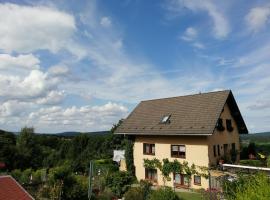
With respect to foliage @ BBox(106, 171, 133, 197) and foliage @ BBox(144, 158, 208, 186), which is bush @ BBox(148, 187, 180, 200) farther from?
foliage @ BBox(144, 158, 208, 186)

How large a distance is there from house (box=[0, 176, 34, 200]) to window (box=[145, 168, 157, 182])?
1615 cm

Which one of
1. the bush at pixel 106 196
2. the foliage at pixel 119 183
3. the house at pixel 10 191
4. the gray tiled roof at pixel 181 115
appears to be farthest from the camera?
the gray tiled roof at pixel 181 115

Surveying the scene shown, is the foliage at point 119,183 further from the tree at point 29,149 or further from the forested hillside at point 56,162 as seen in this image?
the tree at point 29,149

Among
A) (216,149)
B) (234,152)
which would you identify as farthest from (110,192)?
(234,152)

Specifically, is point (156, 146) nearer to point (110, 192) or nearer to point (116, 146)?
point (110, 192)

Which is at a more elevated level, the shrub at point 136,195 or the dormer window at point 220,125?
the dormer window at point 220,125

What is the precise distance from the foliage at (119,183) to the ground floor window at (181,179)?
513 centimetres

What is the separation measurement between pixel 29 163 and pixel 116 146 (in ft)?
75.2

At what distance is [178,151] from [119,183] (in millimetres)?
6483

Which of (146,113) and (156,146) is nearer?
(156,146)

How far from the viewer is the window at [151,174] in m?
29.3

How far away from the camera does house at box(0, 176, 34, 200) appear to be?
46.6 ft

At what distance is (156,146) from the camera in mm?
28828

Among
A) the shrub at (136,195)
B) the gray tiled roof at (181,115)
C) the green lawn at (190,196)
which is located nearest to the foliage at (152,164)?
the gray tiled roof at (181,115)
